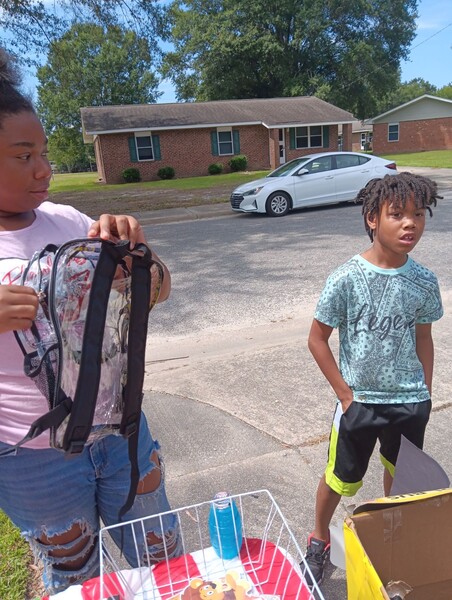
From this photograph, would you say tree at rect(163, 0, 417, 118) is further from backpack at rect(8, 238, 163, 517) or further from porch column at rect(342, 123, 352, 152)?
backpack at rect(8, 238, 163, 517)

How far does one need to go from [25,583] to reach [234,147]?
2480cm

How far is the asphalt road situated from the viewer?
2496mm

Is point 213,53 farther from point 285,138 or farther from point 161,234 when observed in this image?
point 161,234

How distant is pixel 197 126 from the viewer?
23625 mm

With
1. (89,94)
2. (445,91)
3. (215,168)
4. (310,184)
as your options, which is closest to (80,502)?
(310,184)

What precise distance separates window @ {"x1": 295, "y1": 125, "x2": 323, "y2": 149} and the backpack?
85.9ft

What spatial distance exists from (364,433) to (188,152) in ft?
78.5

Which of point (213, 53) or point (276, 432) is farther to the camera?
point (213, 53)

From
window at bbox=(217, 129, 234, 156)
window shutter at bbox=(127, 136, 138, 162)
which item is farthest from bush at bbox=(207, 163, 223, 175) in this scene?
window shutter at bbox=(127, 136, 138, 162)

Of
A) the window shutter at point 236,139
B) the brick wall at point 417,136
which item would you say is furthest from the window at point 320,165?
the brick wall at point 417,136

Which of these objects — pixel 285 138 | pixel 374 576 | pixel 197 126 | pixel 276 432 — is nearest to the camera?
pixel 374 576

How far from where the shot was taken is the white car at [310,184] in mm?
10828

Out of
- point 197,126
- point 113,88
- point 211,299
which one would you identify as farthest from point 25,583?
point 113,88

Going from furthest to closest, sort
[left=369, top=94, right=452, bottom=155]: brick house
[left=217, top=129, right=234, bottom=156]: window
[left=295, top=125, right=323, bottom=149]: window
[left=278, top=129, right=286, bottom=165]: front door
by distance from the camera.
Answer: [left=369, top=94, right=452, bottom=155]: brick house, [left=295, top=125, right=323, bottom=149]: window, [left=278, top=129, right=286, bottom=165]: front door, [left=217, top=129, right=234, bottom=156]: window
